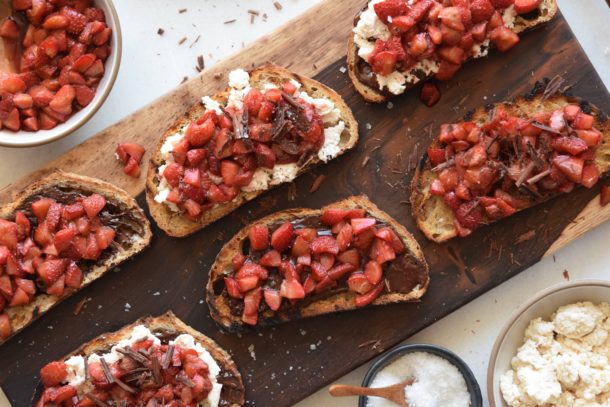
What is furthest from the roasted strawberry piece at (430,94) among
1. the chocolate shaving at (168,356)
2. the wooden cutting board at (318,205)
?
the chocolate shaving at (168,356)

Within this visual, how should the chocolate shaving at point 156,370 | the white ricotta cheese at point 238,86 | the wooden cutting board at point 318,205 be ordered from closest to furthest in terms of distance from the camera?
the chocolate shaving at point 156,370 → the white ricotta cheese at point 238,86 → the wooden cutting board at point 318,205

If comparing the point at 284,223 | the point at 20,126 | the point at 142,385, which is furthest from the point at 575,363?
the point at 20,126

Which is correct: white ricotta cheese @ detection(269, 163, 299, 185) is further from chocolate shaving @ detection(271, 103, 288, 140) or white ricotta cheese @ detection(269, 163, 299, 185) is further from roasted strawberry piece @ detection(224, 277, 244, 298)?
roasted strawberry piece @ detection(224, 277, 244, 298)

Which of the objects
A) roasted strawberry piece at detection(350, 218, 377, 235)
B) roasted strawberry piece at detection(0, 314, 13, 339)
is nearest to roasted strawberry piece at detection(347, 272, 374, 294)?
roasted strawberry piece at detection(350, 218, 377, 235)

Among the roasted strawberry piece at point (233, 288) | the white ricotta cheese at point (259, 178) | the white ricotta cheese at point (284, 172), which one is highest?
the white ricotta cheese at point (259, 178)

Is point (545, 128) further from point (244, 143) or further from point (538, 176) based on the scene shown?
point (244, 143)

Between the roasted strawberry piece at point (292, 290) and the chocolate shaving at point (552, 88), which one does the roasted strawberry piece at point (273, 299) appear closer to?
the roasted strawberry piece at point (292, 290)

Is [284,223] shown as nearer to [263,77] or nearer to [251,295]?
[251,295]
